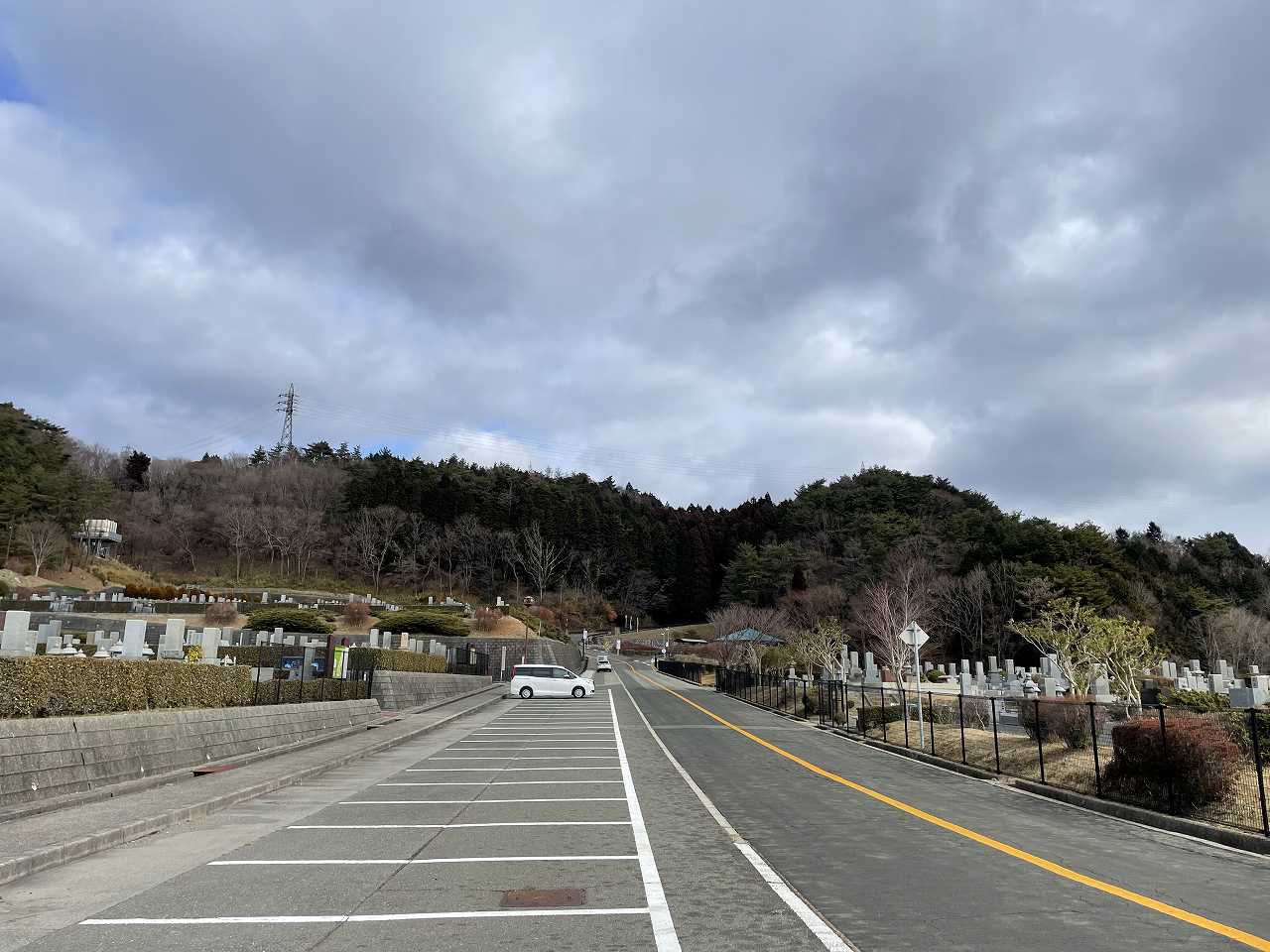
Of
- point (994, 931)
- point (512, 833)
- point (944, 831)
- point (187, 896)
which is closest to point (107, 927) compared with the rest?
point (187, 896)

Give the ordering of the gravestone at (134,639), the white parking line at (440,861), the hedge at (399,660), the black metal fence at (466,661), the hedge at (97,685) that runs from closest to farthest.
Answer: the white parking line at (440,861)
the hedge at (97,685)
the gravestone at (134,639)
the hedge at (399,660)
the black metal fence at (466,661)

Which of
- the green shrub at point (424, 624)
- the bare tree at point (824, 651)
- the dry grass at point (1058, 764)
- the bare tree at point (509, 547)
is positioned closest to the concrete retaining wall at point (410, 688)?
the dry grass at point (1058, 764)

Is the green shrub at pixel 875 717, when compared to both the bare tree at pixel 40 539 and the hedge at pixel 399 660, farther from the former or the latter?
the bare tree at pixel 40 539

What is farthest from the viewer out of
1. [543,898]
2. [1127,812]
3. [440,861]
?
[1127,812]

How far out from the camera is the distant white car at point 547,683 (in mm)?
42531

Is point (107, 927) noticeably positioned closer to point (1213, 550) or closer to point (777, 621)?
point (777, 621)

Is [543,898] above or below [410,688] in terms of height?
above

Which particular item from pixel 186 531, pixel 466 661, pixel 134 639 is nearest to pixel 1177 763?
pixel 134 639

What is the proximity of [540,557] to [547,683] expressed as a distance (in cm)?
8056

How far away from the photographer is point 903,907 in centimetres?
643

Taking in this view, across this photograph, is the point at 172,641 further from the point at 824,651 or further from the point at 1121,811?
the point at 824,651

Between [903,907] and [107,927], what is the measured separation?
5925 millimetres

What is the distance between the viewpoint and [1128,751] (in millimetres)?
12500

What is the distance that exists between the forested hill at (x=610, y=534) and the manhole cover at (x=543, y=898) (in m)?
64.1
